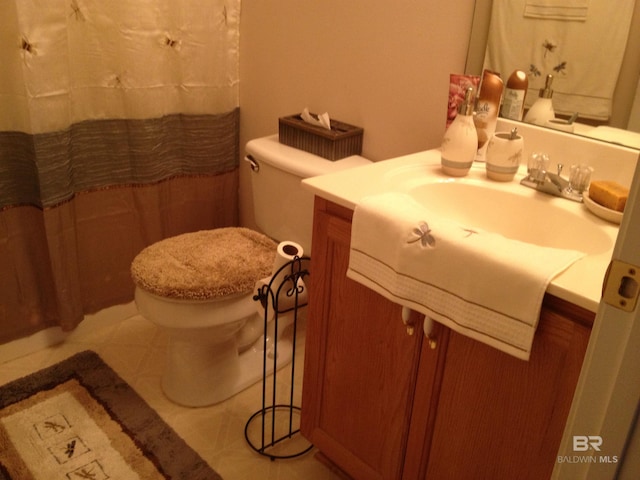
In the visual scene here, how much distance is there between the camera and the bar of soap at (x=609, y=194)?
3.56ft

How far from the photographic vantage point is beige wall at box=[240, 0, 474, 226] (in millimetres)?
1537

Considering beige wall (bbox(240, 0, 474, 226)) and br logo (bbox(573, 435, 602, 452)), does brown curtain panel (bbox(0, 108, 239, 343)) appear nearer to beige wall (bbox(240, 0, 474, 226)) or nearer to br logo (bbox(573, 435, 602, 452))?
beige wall (bbox(240, 0, 474, 226))

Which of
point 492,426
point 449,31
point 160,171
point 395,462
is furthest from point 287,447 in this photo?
point 449,31

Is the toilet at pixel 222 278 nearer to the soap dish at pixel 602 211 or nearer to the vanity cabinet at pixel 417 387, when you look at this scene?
the vanity cabinet at pixel 417 387

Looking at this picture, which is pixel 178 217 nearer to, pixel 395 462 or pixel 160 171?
pixel 160 171

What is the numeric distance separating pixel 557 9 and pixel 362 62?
1.96ft

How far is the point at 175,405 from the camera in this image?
1.76 metres

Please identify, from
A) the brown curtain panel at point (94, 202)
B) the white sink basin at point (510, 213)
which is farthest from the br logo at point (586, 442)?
the brown curtain panel at point (94, 202)

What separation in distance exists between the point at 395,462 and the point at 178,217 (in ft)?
4.34

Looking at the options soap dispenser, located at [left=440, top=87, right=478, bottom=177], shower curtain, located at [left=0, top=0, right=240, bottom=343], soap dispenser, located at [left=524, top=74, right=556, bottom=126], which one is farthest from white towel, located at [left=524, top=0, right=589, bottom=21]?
shower curtain, located at [left=0, top=0, right=240, bottom=343]

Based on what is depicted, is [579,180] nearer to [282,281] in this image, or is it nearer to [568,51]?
[568,51]

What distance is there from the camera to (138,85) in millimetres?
1890

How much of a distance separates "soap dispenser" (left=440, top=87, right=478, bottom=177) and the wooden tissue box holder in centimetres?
46

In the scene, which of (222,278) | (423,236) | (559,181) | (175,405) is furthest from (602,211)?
(175,405)
